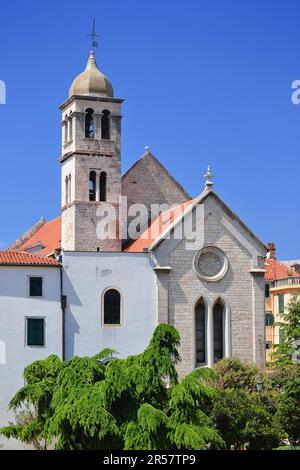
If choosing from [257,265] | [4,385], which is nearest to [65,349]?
[4,385]

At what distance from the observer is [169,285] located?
62.1m

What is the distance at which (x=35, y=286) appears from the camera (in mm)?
59250

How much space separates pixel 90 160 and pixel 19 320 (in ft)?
37.4

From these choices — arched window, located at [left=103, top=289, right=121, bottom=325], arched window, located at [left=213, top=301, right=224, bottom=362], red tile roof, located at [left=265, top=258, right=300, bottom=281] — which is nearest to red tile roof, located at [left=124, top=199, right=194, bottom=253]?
arched window, located at [left=103, top=289, right=121, bottom=325]

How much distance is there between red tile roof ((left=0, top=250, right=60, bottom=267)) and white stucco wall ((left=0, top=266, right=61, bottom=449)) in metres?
0.23

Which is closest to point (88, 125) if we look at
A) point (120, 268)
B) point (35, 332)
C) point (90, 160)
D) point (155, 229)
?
point (90, 160)

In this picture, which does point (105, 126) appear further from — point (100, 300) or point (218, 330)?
point (218, 330)

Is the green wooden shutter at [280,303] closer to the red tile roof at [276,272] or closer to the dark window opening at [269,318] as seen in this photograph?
the dark window opening at [269,318]

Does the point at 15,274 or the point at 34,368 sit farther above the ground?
the point at 15,274
